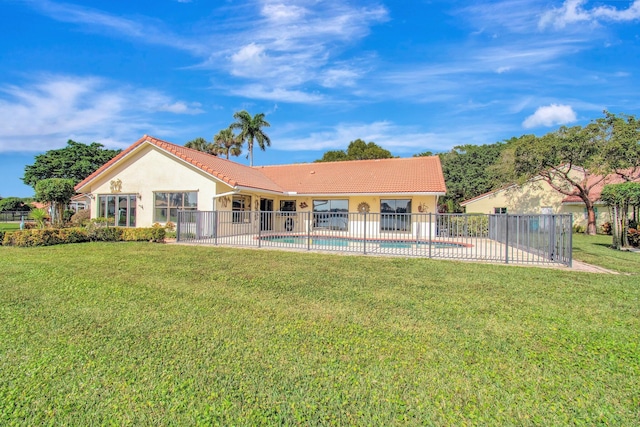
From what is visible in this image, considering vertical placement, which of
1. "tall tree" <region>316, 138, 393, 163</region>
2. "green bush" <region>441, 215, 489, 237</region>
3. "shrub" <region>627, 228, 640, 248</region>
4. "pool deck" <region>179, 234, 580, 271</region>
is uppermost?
"tall tree" <region>316, 138, 393, 163</region>

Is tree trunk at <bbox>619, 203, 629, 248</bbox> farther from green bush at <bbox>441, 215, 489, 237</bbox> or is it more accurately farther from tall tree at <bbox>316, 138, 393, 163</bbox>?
tall tree at <bbox>316, 138, 393, 163</bbox>

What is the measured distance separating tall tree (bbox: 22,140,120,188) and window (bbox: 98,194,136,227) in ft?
71.8

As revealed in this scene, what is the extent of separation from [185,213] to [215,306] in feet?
34.7

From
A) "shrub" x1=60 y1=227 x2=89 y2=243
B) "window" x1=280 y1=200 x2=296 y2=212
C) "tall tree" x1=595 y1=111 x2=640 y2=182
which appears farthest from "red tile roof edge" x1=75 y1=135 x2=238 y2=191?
"tall tree" x1=595 y1=111 x2=640 y2=182

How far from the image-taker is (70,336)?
396 centimetres

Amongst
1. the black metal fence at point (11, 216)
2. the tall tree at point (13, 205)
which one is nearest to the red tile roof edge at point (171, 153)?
the black metal fence at point (11, 216)

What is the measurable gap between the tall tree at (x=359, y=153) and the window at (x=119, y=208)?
2723 centimetres

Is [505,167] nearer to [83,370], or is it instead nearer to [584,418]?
[584,418]

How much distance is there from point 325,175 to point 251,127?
655 inches

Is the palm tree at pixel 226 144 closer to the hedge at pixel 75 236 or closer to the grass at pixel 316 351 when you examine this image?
the hedge at pixel 75 236

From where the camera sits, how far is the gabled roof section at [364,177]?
19.5m

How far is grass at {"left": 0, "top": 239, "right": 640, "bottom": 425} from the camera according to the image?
2641 millimetres

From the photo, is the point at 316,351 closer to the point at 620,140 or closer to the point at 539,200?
the point at 620,140

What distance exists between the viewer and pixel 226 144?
3972 centimetres
